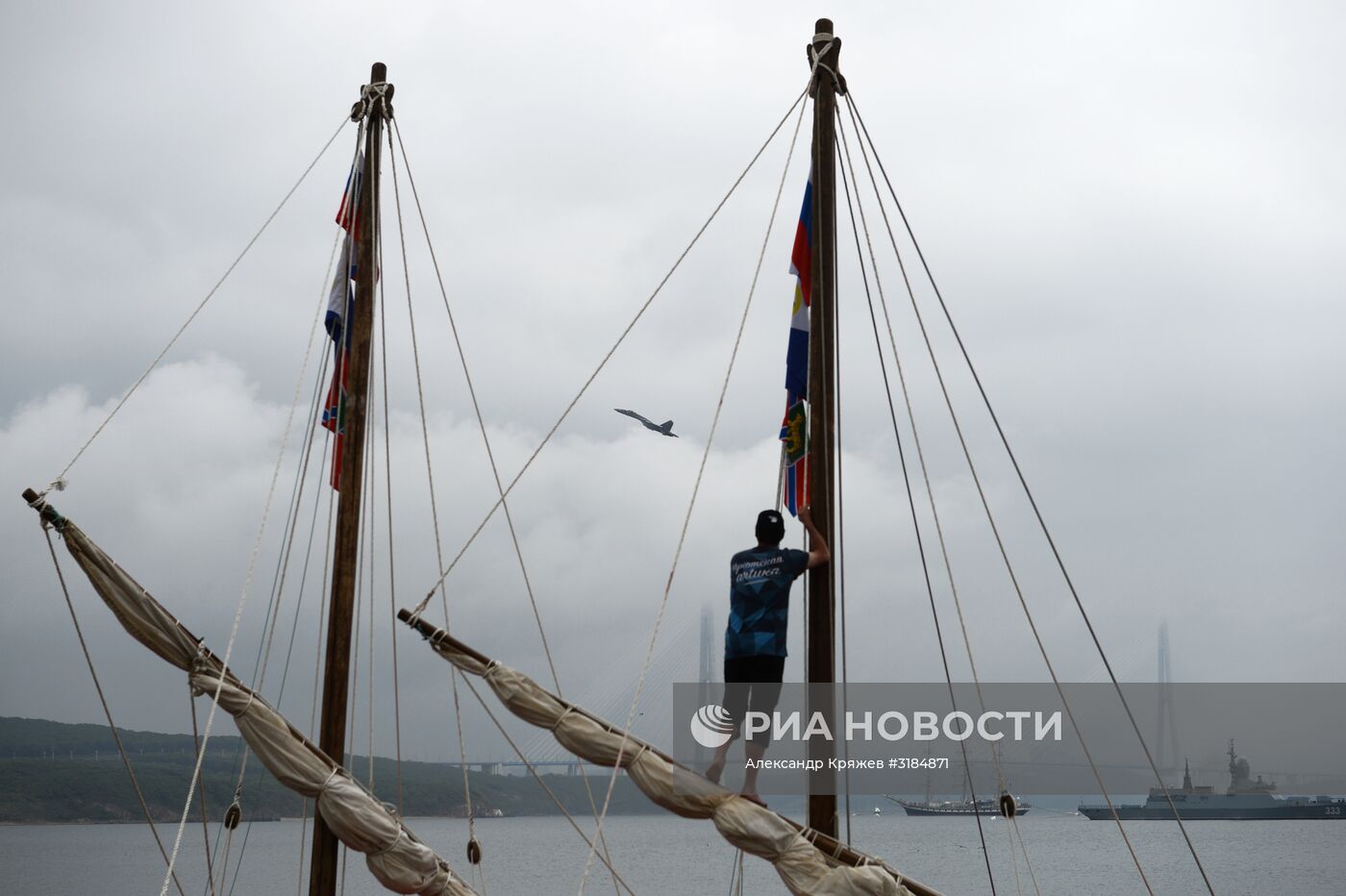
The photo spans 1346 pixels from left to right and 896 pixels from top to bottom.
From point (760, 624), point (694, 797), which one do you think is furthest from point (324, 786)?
point (760, 624)

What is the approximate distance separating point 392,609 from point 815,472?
7479 mm

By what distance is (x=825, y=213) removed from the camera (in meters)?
13.5

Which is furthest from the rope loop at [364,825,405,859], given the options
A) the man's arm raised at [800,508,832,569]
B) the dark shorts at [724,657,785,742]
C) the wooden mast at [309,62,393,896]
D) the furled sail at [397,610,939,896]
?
the man's arm raised at [800,508,832,569]

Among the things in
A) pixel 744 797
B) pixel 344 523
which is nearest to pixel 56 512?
pixel 344 523

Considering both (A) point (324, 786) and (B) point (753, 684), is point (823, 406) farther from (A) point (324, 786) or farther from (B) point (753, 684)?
(A) point (324, 786)

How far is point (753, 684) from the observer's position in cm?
1166

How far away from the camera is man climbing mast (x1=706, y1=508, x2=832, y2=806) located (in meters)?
11.7

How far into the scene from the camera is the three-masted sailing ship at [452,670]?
11.9 metres

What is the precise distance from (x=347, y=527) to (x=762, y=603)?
522 centimetres

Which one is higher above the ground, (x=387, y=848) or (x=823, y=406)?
(x=823, y=406)

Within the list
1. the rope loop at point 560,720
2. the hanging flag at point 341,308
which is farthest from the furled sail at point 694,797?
the hanging flag at point 341,308

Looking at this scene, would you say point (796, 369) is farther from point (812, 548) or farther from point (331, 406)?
point (331, 406)

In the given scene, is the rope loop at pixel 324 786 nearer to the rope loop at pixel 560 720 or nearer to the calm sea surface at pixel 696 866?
the rope loop at pixel 560 720

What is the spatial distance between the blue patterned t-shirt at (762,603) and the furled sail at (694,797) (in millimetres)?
1307
